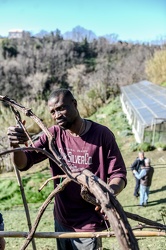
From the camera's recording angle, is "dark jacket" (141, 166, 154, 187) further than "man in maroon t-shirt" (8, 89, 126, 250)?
Yes

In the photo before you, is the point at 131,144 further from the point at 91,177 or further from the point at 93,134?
the point at 91,177

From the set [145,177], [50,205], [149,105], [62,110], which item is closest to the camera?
[62,110]

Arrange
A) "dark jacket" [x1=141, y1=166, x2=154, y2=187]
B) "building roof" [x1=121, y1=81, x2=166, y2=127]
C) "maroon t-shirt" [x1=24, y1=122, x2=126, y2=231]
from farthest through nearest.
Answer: "building roof" [x1=121, y1=81, x2=166, y2=127] < "dark jacket" [x1=141, y1=166, x2=154, y2=187] < "maroon t-shirt" [x1=24, y1=122, x2=126, y2=231]

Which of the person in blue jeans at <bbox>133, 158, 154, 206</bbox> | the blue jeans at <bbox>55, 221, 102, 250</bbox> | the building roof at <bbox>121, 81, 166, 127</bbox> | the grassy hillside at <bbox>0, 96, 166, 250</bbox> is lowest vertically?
the grassy hillside at <bbox>0, 96, 166, 250</bbox>

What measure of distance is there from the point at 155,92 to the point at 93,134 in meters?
17.8

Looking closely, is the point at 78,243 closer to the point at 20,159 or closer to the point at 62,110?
the point at 20,159

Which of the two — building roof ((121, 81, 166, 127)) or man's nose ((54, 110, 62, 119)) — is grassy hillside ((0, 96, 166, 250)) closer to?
building roof ((121, 81, 166, 127))

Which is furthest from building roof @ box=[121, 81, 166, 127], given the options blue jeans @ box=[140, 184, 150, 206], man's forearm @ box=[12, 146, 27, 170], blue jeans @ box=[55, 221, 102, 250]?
man's forearm @ box=[12, 146, 27, 170]

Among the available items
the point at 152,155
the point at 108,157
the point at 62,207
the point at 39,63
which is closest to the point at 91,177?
the point at 108,157

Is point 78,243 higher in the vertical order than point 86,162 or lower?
lower

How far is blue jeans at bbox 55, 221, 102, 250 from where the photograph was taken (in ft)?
7.44

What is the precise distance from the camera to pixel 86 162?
227cm

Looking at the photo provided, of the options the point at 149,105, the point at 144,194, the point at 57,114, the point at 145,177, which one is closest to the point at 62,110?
the point at 57,114

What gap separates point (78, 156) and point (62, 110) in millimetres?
360
